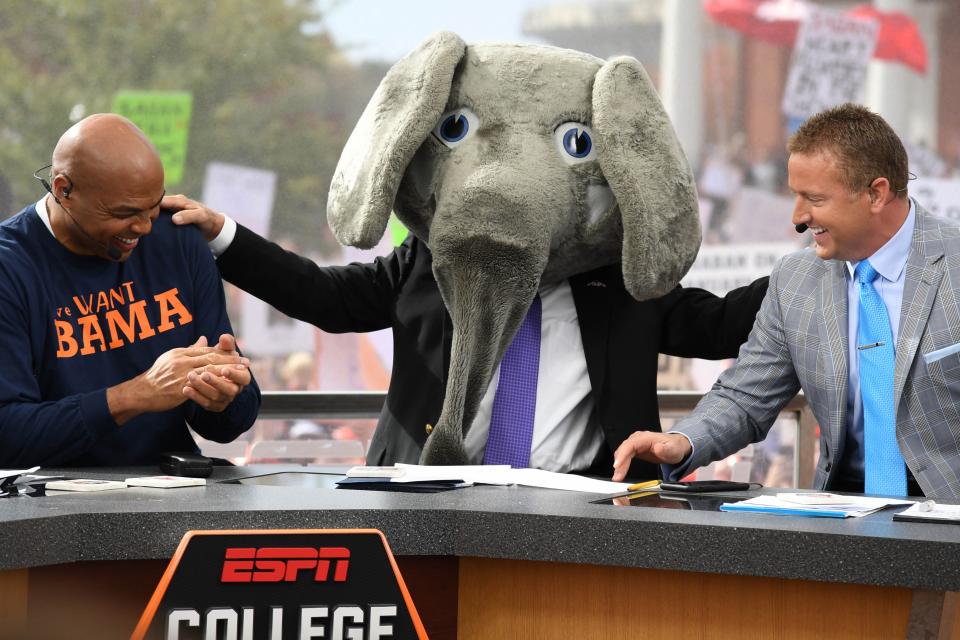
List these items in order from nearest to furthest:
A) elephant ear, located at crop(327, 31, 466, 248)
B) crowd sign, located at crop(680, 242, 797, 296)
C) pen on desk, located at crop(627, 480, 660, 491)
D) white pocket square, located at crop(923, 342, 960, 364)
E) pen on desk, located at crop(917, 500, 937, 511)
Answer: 1. pen on desk, located at crop(917, 500, 937, 511)
2. pen on desk, located at crop(627, 480, 660, 491)
3. white pocket square, located at crop(923, 342, 960, 364)
4. elephant ear, located at crop(327, 31, 466, 248)
5. crowd sign, located at crop(680, 242, 797, 296)

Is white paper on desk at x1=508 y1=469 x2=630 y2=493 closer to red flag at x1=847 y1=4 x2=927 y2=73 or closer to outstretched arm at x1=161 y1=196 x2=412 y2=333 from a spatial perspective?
outstretched arm at x1=161 y1=196 x2=412 y2=333

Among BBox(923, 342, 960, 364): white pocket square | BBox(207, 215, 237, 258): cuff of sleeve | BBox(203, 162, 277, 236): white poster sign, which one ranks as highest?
BBox(203, 162, 277, 236): white poster sign

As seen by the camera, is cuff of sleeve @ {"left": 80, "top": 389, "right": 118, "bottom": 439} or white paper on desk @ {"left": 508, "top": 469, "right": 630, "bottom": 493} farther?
cuff of sleeve @ {"left": 80, "top": 389, "right": 118, "bottom": 439}

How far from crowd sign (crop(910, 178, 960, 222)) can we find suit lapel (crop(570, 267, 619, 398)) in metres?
2.61

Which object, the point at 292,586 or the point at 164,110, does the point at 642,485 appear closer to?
the point at 292,586

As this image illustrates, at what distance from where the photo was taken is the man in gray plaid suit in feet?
7.93

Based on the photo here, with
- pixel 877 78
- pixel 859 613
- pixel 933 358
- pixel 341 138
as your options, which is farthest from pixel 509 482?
pixel 877 78

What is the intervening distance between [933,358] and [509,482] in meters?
0.88

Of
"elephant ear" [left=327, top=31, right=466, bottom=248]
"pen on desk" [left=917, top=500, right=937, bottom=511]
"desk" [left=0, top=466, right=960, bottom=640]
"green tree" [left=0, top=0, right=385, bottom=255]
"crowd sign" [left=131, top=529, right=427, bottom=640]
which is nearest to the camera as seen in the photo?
"crowd sign" [left=131, top=529, right=427, bottom=640]

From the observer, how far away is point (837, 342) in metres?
2.52

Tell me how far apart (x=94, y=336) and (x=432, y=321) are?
70cm

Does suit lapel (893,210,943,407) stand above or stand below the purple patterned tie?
above

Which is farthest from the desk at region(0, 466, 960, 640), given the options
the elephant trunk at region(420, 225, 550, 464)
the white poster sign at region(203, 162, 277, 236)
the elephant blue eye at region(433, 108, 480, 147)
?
the white poster sign at region(203, 162, 277, 236)

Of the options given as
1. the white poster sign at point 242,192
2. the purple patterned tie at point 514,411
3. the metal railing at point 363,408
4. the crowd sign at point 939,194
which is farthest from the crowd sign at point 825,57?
the purple patterned tie at point 514,411
